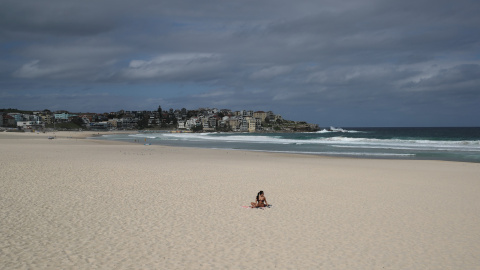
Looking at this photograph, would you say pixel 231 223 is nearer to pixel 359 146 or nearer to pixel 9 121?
pixel 359 146

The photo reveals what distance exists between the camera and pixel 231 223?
8.05 m

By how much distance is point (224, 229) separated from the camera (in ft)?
24.8

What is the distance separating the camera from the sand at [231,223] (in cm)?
584

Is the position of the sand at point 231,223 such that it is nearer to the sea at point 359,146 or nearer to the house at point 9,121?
the sea at point 359,146

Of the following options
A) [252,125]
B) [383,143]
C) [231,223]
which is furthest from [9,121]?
[231,223]

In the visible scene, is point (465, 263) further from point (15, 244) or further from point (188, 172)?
point (188, 172)

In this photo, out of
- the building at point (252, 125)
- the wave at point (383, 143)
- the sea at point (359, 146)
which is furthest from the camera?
the building at point (252, 125)

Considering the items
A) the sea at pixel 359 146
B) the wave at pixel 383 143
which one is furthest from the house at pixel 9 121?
the wave at pixel 383 143

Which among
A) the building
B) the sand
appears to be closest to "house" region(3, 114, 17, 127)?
the building

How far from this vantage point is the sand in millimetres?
5844

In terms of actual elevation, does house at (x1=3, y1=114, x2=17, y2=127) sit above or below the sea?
above

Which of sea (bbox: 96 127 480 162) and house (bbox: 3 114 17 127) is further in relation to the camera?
house (bbox: 3 114 17 127)

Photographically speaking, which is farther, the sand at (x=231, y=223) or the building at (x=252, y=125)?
the building at (x=252, y=125)

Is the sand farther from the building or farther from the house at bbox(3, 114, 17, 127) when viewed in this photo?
the building
